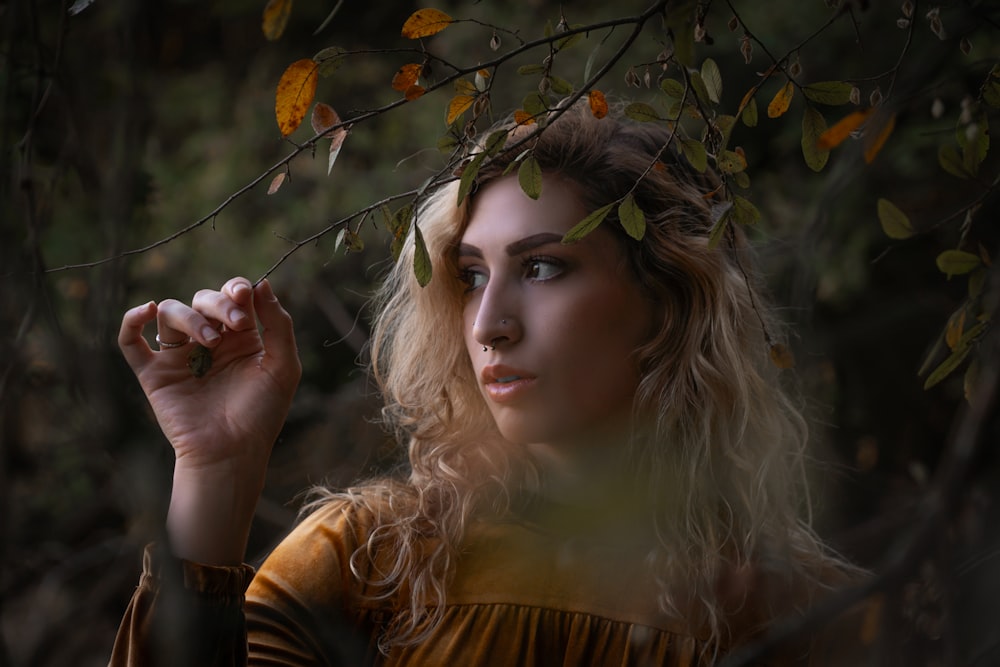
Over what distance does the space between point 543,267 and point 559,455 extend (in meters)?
0.36

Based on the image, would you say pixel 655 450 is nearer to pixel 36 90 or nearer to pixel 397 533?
pixel 397 533

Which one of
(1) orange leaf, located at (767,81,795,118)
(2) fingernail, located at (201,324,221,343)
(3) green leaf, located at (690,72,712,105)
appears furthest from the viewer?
(2) fingernail, located at (201,324,221,343)

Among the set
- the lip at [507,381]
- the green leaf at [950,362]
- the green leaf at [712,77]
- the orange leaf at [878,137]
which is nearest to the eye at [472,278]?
the lip at [507,381]

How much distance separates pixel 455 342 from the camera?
1.94 m

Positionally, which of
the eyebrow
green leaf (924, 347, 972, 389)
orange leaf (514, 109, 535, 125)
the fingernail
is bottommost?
green leaf (924, 347, 972, 389)

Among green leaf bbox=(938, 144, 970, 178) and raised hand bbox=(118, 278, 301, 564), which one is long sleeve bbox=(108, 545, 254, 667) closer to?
raised hand bbox=(118, 278, 301, 564)

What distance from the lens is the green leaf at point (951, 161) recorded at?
94cm

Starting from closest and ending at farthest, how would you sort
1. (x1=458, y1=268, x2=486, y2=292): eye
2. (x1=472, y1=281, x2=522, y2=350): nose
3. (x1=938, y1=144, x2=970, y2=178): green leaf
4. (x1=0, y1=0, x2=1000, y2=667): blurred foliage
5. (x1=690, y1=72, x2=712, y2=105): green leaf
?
(x1=938, y1=144, x2=970, y2=178): green leaf
(x1=690, y1=72, x2=712, y2=105): green leaf
(x1=472, y1=281, x2=522, y2=350): nose
(x1=458, y1=268, x2=486, y2=292): eye
(x1=0, y1=0, x2=1000, y2=667): blurred foliage

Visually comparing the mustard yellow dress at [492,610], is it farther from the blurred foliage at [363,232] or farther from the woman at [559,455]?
the blurred foliage at [363,232]

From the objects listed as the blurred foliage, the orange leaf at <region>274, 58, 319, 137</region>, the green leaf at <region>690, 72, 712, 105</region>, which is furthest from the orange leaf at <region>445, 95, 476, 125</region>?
the blurred foliage

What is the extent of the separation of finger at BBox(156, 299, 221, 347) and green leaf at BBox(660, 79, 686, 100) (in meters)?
0.72

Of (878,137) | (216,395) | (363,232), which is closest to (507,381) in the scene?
(216,395)

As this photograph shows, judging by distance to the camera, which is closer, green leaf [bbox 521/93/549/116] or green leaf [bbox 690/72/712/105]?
green leaf [bbox 690/72/712/105]

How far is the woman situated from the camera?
1.58 m
